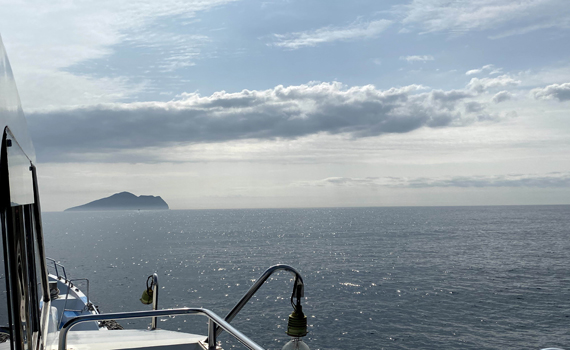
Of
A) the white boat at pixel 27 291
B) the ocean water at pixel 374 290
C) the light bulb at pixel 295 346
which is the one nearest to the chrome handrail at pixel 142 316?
the white boat at pixel 27 291

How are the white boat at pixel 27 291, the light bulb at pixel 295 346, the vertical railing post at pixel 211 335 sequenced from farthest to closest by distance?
the vertical railing post at pixel 211 335
the light bulb at pixel 295 346
the white boat at pixel 27 291

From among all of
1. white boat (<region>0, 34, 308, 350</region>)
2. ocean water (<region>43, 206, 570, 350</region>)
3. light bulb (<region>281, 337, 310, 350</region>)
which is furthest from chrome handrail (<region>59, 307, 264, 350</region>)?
ocean water (<region>43, 206, 570, 350</region>)

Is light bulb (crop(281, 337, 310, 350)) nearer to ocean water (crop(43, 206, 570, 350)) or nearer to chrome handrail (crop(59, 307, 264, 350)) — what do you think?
chrome handrail (crop(59, 307, 264, 350))

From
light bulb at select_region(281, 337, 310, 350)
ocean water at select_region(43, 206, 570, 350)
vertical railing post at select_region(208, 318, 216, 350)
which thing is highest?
light bulb at select_region(281, 337, 310, 350)

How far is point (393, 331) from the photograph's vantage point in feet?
103

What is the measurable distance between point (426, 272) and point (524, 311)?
62.4ft

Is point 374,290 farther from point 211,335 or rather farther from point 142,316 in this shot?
point 142,316

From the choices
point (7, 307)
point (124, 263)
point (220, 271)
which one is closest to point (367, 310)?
point (220, 271)

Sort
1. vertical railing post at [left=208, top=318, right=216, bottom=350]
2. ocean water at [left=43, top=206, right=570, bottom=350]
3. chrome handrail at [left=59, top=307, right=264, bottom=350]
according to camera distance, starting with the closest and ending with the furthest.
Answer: chrome handrail at [left=59, top=307, right=264, bottom=350], vertical railing post at [left=208, top=318, right=216, bottom=350], ocean water at [left=43, top=206, right=570, bottom=350]

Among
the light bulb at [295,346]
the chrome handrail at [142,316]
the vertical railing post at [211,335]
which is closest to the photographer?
the light bulb at [295,346]

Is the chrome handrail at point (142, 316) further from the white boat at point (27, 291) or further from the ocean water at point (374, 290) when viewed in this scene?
the ocean water at point (374, 290)

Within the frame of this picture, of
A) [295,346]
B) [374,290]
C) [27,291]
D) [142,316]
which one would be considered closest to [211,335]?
[142,316]

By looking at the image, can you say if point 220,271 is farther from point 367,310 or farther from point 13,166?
point 13,166

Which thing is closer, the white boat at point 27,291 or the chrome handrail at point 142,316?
the white boat at point 27,291
